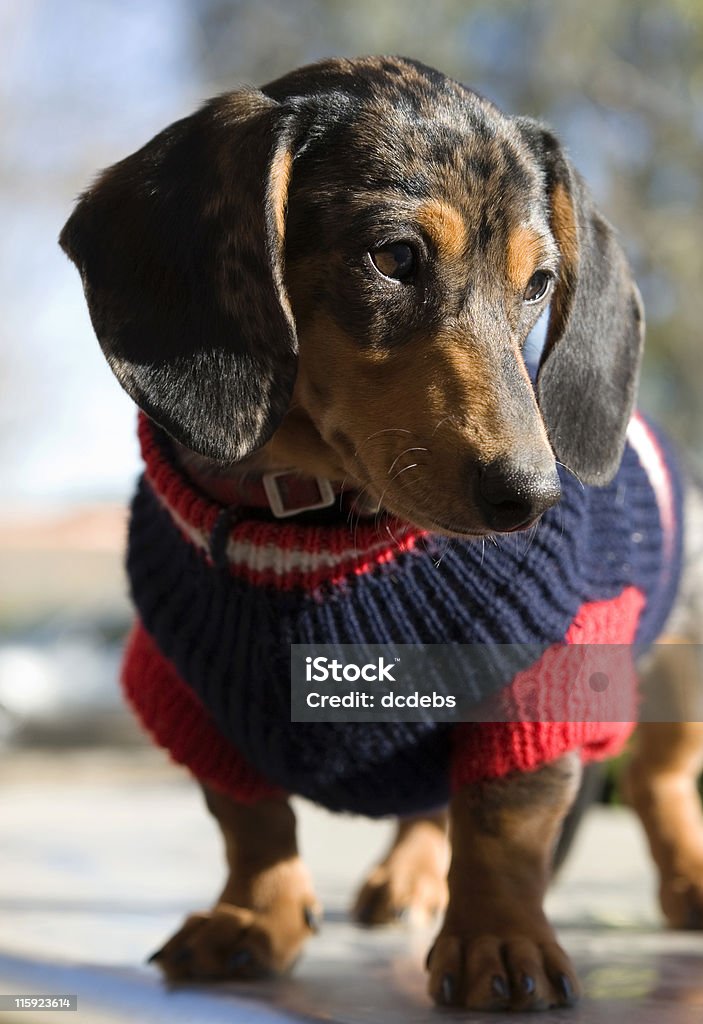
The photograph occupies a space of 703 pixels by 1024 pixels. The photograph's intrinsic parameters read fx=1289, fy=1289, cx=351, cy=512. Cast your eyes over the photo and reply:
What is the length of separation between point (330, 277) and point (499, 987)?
101 cm

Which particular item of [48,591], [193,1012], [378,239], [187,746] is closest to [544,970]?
[193,1012]

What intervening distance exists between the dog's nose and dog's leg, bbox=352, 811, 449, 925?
1129 millimetres

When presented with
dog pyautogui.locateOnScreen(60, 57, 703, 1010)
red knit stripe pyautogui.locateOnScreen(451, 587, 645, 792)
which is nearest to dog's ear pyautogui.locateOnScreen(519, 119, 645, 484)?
dog pyautogui.locateOnScreen(60, 57, 703, 1010)

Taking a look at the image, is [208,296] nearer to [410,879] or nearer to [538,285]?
[538,285]

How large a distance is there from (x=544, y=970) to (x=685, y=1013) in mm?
194

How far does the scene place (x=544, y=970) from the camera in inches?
70.7

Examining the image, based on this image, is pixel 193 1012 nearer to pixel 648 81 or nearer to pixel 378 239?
pixel 378 239

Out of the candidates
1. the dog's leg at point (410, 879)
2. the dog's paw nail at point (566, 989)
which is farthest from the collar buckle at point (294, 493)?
the dog's leg at point (410, 879)

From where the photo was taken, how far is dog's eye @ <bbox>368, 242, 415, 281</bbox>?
1800 mm

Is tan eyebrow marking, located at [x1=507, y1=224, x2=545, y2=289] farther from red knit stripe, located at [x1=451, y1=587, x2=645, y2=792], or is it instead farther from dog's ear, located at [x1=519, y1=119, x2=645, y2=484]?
red knit stripe, located at [x1=451, y1=587, x2=645, y2=792]

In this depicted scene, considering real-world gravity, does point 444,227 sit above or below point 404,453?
above

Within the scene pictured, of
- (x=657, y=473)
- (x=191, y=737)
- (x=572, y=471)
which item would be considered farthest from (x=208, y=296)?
(x=657, y=473)

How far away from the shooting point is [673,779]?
2.66m

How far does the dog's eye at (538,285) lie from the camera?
193 centimetres
